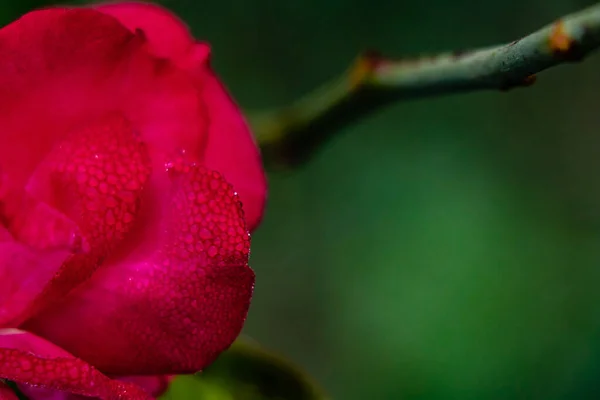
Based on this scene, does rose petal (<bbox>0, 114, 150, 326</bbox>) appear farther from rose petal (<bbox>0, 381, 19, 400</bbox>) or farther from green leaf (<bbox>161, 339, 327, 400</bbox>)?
green leaf (<bbox>161, 339, 327, 400</bbox>)

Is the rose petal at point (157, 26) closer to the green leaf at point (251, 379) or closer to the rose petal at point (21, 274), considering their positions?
the rose petal at point (21, 274)

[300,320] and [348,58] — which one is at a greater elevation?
[348,58]

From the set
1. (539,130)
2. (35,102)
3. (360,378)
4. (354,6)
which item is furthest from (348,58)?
(35,102)

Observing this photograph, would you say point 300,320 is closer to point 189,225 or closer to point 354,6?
point 354,6

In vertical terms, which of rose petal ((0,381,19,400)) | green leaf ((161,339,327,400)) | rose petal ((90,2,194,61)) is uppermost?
rose petal ((90,2,194,61))

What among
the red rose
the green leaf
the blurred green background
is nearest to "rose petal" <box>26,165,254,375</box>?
the red rose

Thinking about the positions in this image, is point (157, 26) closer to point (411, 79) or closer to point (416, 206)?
point (411, 79)

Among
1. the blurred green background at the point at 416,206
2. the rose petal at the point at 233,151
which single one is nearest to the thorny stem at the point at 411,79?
the rose petal at the point at 233,151
